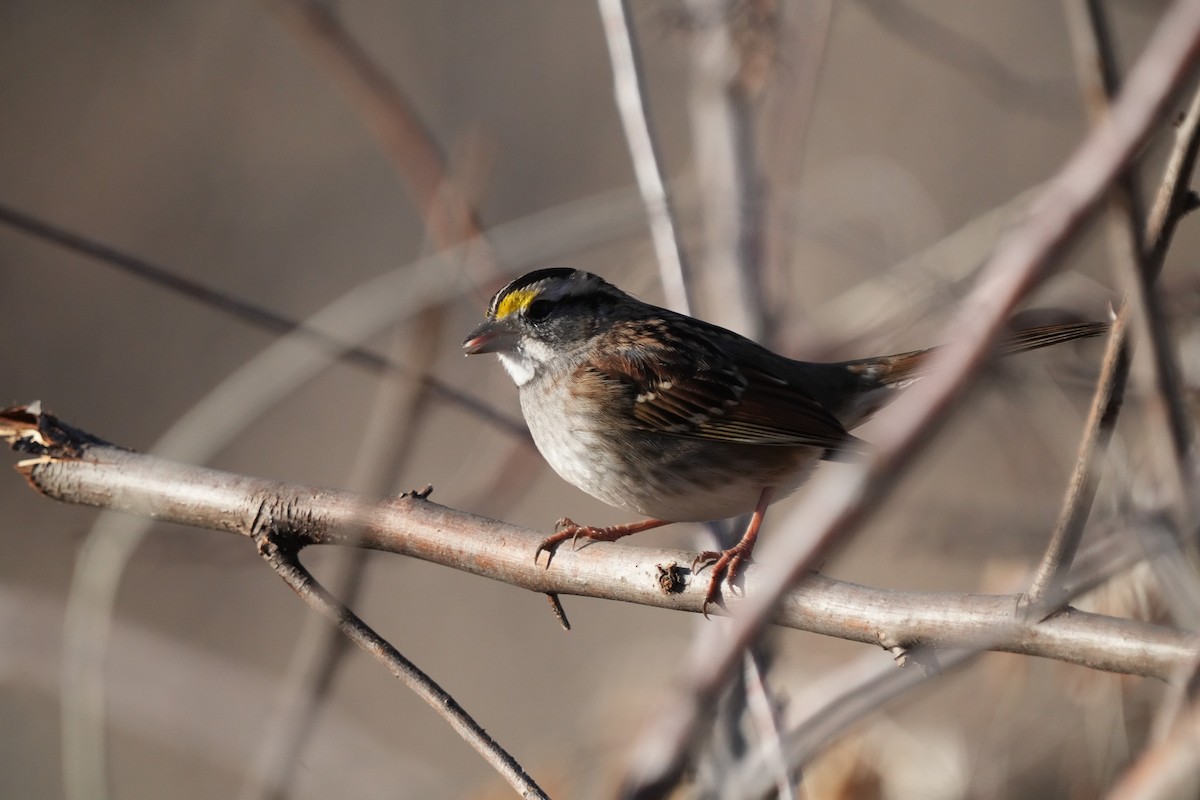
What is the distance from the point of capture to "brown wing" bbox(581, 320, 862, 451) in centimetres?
320

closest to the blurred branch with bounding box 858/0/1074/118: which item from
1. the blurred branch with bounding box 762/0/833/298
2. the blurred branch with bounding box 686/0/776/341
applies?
the blurred branch with bounding box 762/0/833/298

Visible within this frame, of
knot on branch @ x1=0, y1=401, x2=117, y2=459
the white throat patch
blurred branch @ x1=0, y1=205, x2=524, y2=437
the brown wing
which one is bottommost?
knot on branch @ x1=0, y1=401, x2=117, y2=459

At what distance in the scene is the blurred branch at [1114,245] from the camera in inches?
51.3

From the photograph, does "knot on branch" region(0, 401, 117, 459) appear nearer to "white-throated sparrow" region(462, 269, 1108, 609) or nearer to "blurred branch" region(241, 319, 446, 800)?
"blurred branch" region(241, 319, 446, 800)

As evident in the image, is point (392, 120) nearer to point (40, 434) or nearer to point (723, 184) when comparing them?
point (40, 434)

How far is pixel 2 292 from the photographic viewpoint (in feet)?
27.0

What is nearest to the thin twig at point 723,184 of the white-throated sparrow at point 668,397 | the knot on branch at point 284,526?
the white-throated sparrow at point 668,397

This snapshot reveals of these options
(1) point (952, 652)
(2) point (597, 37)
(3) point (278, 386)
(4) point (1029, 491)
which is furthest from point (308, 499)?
(2) point (597, 37)

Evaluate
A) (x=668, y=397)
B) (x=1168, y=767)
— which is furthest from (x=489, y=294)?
(x=1168, y=767)

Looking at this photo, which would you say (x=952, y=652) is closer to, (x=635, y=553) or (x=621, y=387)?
(x=635, y=553)

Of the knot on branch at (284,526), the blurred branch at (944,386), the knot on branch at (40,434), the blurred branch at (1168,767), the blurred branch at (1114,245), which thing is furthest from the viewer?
the knot on branch at (40,434)

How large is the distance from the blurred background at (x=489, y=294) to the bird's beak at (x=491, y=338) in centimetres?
8

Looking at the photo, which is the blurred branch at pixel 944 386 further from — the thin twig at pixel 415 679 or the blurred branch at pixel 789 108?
the blurred branch at pixel 789 108

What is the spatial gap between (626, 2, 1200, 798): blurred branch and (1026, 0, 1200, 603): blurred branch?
0.66 metres
